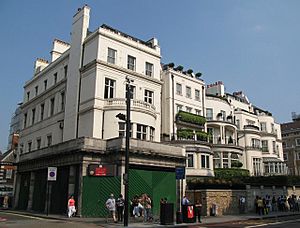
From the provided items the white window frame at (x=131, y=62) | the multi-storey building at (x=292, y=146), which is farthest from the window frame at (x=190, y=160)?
the multi-storey building at (x=292, y=146)

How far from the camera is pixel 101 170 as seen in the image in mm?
23750

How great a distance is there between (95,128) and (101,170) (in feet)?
18.3

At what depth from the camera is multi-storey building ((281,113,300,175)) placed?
70.2m

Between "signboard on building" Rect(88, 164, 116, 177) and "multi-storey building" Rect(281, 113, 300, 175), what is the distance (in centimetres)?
5726

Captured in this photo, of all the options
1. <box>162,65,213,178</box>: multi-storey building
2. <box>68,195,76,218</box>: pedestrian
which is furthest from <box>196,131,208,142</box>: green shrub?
<box>68,195,76,218</box>: pedestrian

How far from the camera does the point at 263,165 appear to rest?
1880 inches

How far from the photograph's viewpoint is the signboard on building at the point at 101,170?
77.6ft

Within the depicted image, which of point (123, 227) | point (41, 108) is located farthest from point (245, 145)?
point (123, 227)

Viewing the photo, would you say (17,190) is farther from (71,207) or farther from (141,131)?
(141,131)

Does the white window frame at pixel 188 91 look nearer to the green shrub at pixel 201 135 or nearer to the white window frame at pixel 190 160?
the green shrub at pixel 201 135

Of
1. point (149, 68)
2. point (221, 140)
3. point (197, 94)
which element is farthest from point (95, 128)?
point (221, 140)

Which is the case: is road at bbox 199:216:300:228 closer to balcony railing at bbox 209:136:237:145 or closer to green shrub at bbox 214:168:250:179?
green shrub at bbox 214:168:250:179

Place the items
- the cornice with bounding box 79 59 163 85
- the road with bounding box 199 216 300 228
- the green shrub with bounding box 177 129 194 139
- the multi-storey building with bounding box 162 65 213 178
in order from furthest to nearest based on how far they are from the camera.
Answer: the green shrub with bounding box 177 129 194 139 < the multi-storey building with bounding box 162 65 213 178 < the cornice with bounding box 79 59 163 85 < the road with bounding box 199 216 300 228

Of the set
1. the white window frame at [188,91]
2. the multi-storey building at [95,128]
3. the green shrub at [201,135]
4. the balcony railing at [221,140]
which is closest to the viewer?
the multi-storey building at [95,128]
